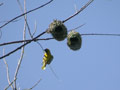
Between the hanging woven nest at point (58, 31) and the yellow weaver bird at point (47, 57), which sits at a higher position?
the hanging woven nest at point (58, 31)

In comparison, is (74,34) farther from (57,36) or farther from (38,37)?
(38,37)

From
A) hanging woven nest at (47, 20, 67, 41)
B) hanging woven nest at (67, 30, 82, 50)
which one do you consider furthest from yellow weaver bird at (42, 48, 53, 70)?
hanging woven nest at (47, 20, 67, 41)

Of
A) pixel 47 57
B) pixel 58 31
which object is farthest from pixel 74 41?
pixel 47 57

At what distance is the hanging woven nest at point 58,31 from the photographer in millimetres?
2336

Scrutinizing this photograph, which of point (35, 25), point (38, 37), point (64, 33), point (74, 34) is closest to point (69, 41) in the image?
point (74, 34)

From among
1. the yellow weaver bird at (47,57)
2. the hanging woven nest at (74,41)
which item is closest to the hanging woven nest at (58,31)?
the hanging woven nest at (74,41)

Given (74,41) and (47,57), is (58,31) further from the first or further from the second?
(47,57)

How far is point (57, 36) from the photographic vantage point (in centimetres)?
235

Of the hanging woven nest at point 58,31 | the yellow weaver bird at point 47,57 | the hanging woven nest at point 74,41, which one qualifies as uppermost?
the hanging woven nest at point 58,31

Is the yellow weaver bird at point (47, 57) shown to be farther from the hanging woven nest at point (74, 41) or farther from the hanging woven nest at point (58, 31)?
the hanging woven nest at point (58, 31)

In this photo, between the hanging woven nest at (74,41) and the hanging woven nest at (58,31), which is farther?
the hanging woven nest at (74,41)

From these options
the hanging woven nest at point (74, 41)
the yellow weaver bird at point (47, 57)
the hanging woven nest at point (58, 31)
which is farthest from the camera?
the yellow weaver bird at point (47, 57)

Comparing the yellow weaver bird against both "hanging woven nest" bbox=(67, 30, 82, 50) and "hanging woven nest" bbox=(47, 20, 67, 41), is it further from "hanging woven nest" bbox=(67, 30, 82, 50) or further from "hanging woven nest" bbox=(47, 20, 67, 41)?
"hanging woven nest" bbox=(47, 20, 67, 41)

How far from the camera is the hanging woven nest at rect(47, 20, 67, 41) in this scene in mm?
2336
